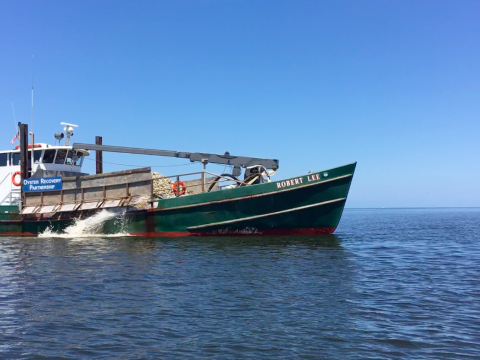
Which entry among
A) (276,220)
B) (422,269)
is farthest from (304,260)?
(276,220)

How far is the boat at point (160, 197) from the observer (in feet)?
55.1

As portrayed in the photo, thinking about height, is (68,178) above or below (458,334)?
above

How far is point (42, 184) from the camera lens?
65.4 feet

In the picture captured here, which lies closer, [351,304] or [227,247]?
[351,304]

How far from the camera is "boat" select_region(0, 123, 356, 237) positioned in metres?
16.8

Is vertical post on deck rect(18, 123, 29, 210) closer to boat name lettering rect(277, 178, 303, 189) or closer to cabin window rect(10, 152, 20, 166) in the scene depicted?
cabin window rect(10, 152, 20, 166)

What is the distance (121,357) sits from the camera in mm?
5262

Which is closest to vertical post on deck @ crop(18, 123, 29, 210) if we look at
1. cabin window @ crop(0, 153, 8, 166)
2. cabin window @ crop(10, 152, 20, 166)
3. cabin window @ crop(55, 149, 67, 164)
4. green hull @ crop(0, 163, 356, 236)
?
cabin window @ crop(10, 152, 20, 166)

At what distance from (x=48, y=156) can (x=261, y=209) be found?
1121 cm

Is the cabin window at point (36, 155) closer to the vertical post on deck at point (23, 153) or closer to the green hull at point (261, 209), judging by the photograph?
the vertical post on deck at point (23, 153)

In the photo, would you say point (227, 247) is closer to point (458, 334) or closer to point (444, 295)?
point (444, 295)

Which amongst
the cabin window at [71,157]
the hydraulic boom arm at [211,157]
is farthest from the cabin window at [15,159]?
the hydraulic boom arm at [211,157]

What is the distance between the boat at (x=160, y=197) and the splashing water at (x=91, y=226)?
13cm

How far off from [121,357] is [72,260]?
7.38 meters
